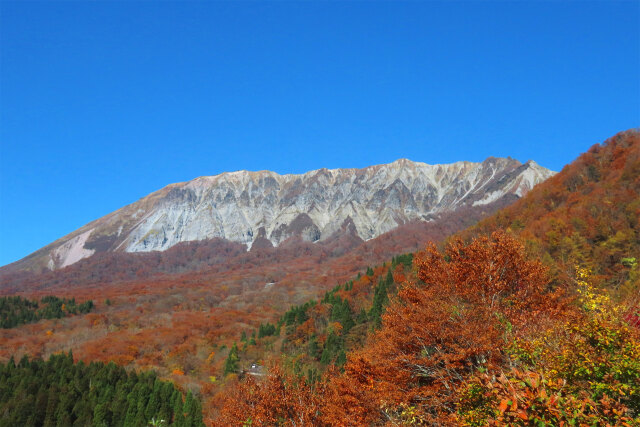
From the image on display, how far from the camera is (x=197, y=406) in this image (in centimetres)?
4844

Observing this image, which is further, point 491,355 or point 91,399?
point 91,399

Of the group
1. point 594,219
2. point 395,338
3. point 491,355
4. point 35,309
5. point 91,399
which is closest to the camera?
point 491,355

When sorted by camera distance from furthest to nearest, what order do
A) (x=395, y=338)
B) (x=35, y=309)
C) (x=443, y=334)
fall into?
(x=35, y=309) < (x=395, y=338) < (x=443, y=334)

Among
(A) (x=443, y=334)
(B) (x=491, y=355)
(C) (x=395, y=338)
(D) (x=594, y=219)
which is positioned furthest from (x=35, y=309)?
(D) (x=594, y=219)

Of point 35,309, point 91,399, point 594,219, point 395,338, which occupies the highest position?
point 594,219

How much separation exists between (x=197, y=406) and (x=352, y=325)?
23856 mm

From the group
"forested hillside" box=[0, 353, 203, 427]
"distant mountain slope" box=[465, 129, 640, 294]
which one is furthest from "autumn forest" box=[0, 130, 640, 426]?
"distant mountain slope" box=[465, 129, 640, 294]

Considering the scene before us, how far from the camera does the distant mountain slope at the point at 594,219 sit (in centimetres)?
3888

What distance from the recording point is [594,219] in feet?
164

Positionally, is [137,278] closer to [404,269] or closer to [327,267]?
[327,267]

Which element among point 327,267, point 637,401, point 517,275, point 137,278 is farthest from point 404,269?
point 137,278

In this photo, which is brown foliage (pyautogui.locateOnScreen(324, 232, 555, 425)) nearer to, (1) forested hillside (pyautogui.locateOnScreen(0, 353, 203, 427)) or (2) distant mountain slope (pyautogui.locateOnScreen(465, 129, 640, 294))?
(2) distant mountain slope (pyautogui.locateOnScreen(465, 129, 640, 294))

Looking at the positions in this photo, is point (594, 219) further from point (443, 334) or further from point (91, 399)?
point (91, 399)

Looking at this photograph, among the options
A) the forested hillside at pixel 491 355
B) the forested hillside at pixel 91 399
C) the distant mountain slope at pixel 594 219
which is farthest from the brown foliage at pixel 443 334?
the forested hillside at pixel 91 399
